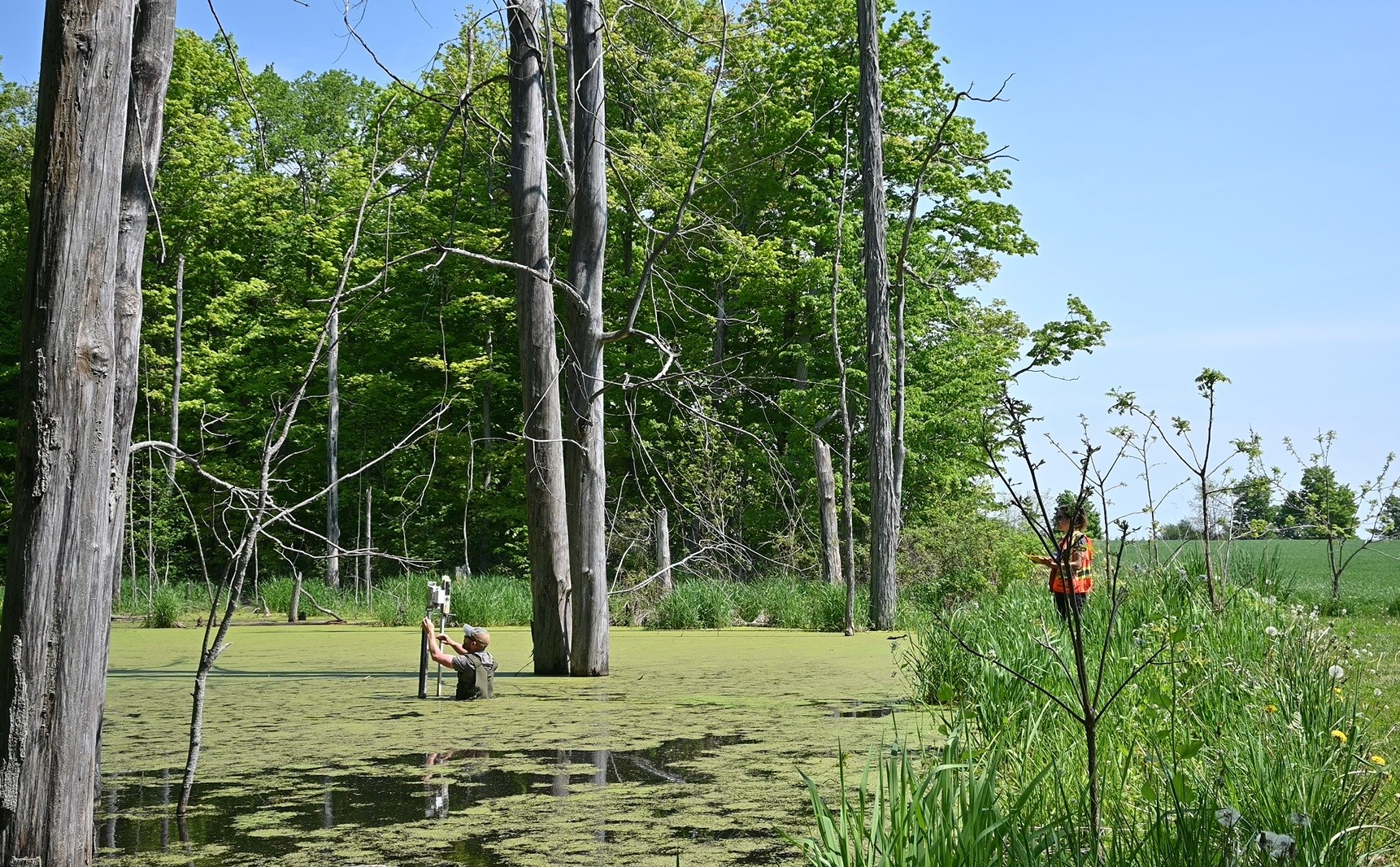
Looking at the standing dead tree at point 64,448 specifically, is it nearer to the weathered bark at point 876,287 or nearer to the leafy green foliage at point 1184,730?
the leafy green foliage at point 1184,730

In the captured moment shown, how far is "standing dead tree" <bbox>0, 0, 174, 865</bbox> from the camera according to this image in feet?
10.3

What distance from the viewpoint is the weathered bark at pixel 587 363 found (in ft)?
28.0

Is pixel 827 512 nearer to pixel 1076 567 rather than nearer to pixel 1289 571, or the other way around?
pixel 1289 571

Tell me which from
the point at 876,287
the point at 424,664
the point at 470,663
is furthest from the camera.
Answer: the point at 876,287

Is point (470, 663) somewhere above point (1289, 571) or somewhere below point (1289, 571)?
below

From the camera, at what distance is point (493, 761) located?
5.38 m

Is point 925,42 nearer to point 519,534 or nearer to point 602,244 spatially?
point 519,534

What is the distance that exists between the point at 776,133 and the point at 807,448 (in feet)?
18.0

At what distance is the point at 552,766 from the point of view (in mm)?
5207

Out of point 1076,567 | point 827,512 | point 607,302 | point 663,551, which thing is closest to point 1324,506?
point 827,512

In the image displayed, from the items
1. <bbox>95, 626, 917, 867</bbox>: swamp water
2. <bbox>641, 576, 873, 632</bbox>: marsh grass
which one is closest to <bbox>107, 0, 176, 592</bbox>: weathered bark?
<bbox>95, 626, 917, 867</bbox>: swamp water

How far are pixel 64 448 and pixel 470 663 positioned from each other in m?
4.49

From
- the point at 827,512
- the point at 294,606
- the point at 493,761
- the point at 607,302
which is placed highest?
the point at 607,302

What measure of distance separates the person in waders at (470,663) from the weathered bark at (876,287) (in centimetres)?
664
